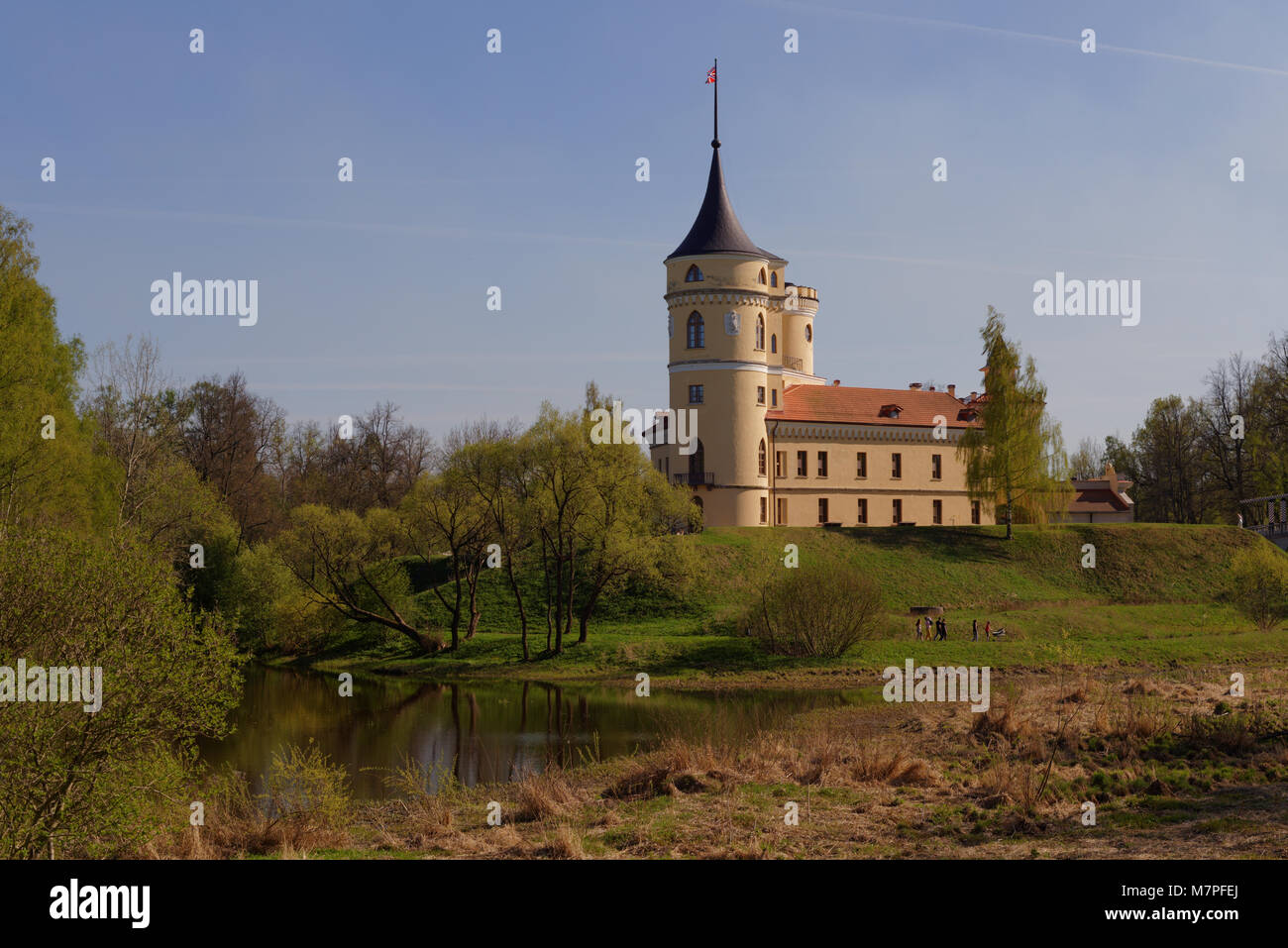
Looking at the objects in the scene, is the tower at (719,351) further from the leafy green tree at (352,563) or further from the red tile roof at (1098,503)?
the red tile roof at (1098,503)

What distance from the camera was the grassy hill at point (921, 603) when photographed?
34.9 metres

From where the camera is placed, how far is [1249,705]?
20891 mm

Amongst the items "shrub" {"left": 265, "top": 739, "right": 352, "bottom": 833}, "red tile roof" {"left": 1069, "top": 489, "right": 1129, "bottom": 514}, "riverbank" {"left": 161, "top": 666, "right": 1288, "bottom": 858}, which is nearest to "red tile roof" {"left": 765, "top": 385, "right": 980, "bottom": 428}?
"red tile roof" {"left": 1069, "top": 489, "right": 1129, "bottom": 514}

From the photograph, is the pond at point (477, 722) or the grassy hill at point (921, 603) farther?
the grassy hill at point (921, 603)

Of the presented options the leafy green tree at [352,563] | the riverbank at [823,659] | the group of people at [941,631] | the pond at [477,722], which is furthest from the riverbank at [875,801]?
the leafy green tree at [352,563]

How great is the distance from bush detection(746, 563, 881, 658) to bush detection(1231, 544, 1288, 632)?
11696 mm

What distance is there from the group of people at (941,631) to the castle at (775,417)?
1546 centimetres

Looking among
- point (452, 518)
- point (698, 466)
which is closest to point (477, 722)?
point (452, 518)

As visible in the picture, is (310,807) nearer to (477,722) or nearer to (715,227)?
(477,722)

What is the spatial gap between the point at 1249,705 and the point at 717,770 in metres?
10.6

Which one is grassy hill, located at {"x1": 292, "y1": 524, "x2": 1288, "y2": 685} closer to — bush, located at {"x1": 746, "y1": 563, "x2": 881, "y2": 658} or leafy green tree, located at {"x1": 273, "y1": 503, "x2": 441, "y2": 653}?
bush, located at {"x1": 746, "y1": 563, "x2": 881, "y2": 658}

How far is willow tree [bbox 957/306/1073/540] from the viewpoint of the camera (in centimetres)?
5203

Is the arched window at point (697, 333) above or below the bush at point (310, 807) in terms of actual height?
above

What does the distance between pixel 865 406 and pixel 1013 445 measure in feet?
31.4
